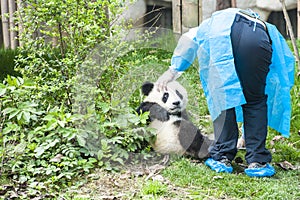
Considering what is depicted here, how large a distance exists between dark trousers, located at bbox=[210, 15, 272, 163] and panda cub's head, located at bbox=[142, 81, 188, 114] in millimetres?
268

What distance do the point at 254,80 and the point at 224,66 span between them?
0.70 ft

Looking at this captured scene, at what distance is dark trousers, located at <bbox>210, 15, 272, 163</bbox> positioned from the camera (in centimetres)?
312

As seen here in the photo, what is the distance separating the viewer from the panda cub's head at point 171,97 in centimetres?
342

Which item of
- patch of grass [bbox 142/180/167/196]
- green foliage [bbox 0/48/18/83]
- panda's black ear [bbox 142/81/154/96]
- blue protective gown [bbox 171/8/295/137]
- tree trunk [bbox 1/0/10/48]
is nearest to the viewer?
patch of grass [bbox 142/180/167/196]

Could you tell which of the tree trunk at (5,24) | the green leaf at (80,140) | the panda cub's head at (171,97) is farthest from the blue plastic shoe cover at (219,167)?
the tree trunk at (5,24)

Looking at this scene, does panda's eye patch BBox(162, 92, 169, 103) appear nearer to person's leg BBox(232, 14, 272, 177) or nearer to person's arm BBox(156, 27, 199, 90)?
person's arm BBox(156, 27, 199, 90)

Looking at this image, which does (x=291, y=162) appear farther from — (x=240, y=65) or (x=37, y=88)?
(x=37, y=88)

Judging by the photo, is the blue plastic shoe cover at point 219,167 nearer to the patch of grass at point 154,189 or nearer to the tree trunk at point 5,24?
the patch of grass at point 154,189

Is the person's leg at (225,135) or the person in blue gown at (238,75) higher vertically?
the person in blue gown at (238,75)

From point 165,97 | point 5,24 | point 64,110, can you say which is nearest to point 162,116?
point 165,97

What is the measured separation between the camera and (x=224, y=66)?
3102mm

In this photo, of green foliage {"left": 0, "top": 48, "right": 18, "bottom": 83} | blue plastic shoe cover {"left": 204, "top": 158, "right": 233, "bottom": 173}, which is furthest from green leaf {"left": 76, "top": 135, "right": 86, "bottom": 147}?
green foliage {"left": 0, "top": 48, "right": 18, "bottom": 83}

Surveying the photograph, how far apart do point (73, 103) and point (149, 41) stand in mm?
726

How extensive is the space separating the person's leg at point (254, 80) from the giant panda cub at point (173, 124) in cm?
36
